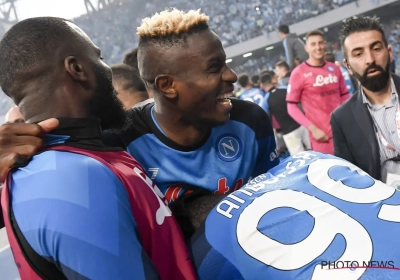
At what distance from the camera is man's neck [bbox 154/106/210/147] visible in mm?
1412

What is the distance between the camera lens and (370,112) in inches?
79.7

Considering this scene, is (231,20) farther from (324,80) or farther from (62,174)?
(62,174)

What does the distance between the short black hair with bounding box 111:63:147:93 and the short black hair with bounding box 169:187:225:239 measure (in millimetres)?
1245

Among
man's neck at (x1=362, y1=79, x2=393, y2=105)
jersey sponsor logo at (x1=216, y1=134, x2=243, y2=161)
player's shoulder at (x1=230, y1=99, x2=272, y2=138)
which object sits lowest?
man's neck at (x1=362, y1=79, x2=393, y2=105)

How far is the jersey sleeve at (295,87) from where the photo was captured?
369 cm

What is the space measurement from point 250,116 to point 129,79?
1.07 m

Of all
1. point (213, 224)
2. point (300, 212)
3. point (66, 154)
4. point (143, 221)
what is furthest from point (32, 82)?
point (300, 212)

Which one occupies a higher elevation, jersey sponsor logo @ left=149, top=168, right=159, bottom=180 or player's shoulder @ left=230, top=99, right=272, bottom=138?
player's shoulder @ left=230, top=99, right=272, bottom=138

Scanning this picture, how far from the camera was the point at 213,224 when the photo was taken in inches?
39.7

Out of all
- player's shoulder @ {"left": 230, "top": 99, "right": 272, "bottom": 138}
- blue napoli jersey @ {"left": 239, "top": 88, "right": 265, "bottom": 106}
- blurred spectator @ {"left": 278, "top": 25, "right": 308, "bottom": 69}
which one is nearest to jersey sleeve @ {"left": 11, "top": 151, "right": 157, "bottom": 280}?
player's shoulder @ {"left": 230, "top": 99, "right": 272, "bottom": 138}

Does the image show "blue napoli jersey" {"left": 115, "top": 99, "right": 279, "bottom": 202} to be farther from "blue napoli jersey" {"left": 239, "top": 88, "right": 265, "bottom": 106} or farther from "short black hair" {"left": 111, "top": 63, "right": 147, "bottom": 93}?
"blue napoli jersey" {"left": 239, "top": 88, "right": 265, "bottom": 106}

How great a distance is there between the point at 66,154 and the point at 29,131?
0.41ft

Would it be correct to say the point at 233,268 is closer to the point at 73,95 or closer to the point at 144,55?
the point at 73,95

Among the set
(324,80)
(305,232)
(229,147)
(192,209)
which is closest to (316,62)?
(324,80)
